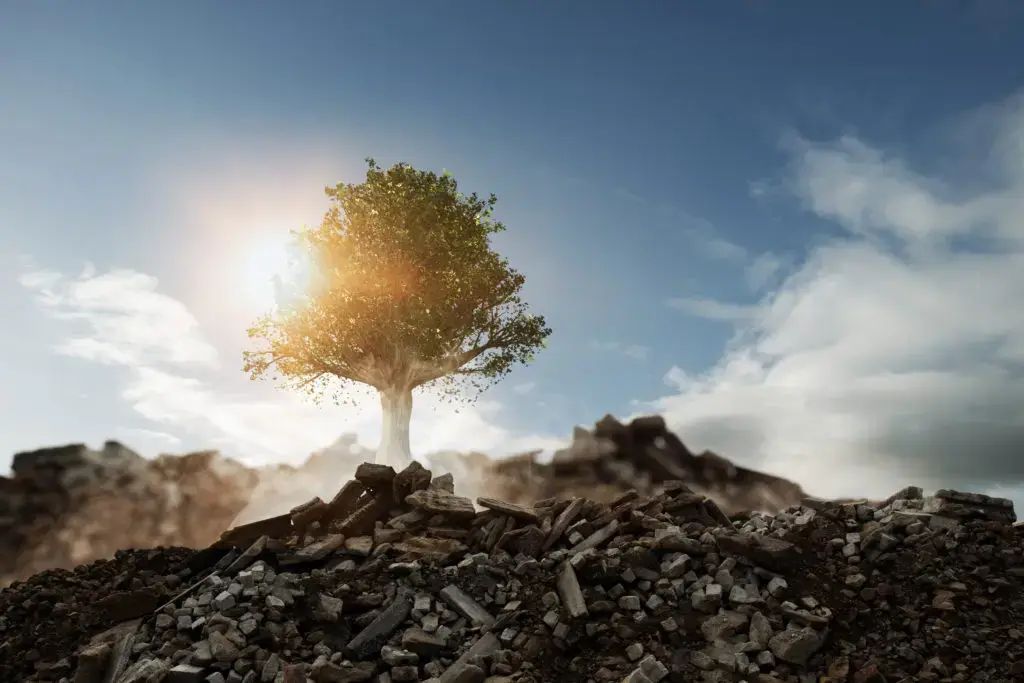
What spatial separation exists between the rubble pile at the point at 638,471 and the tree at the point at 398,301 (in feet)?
18.9

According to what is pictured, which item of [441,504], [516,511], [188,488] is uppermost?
[188,488]

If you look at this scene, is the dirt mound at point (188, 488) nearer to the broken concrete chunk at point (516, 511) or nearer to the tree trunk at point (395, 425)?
the tree trunk at point (395, 425)

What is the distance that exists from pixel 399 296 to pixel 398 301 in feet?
0.70

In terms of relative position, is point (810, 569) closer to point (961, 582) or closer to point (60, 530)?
point (961, 582)

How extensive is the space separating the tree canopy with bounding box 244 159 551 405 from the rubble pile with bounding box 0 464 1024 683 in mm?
14347

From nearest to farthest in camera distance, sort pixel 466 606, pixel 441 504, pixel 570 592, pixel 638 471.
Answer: pixel 570 592, pixel 466 606, pixel 441 504, pixel 638 471

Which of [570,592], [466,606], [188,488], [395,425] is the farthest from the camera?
[395,425]

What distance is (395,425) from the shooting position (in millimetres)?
27438

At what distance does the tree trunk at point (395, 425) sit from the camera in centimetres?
2661

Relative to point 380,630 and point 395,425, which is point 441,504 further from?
point 395,425

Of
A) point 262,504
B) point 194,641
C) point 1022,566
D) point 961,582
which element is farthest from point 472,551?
point 262,504

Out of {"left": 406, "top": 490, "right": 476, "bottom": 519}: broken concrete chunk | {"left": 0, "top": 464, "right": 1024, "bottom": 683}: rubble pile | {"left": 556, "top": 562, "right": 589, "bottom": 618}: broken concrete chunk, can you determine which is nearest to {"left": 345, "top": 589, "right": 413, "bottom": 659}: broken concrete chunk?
{"left": 0, "top": 464, "right": 1024, "bottom": 683}: rubble pile

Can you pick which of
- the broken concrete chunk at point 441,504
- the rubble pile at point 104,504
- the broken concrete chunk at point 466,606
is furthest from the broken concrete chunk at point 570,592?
the rubble pile at point 104,504

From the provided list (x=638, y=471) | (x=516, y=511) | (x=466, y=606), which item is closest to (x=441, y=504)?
(x=516, y=511)
